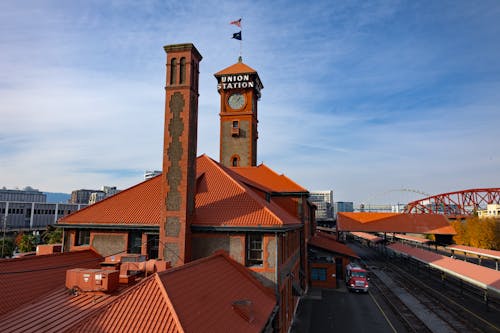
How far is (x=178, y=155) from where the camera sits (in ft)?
67.2

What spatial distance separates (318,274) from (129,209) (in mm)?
Result: 27314

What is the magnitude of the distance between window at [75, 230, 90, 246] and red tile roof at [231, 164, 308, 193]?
18.8 meters

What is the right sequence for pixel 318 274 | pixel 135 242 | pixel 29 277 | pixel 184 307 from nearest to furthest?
pixel 184 307
pixel 29 277
pixel 135 242
pixel 318 274

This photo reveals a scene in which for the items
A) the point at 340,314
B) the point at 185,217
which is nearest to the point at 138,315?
the point at 185,217

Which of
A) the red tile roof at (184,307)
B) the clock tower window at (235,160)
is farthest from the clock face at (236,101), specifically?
the red tile roof at (184,307)

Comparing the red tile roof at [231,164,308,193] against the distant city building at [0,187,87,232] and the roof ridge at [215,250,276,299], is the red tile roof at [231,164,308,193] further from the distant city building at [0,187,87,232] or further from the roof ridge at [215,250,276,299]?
the distant city building at [0,187,87,232]

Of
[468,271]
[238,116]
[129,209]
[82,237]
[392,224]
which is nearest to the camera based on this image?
[129,209]

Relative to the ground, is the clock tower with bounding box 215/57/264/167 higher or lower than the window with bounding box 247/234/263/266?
higher

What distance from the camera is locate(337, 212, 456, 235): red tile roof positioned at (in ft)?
223

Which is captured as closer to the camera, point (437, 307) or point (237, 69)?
point (437, 307)

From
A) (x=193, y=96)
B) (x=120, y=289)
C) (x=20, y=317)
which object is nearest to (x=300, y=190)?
(x=193, y=96)

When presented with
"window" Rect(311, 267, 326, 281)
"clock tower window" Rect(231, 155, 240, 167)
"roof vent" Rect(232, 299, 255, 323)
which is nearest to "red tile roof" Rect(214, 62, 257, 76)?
"clock tower window" Rect(231, 155, 240, 167)

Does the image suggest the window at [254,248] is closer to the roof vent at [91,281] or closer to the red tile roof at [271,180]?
the roof vent at [91,281]

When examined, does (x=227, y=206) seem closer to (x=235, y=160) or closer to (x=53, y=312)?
(x=53, y=312)
